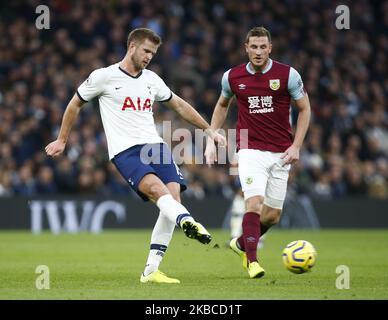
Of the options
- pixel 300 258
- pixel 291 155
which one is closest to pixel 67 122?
pixel 291 155

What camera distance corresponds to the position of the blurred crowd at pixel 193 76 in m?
20.8

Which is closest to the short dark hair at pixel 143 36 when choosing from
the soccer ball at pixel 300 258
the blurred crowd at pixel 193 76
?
the soccer ball at pixel 300 258

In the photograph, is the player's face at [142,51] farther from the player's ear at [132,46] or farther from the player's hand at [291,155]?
the player's hand at [291,155]

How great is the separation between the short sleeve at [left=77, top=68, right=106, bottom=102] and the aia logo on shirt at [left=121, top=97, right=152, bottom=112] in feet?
0.95

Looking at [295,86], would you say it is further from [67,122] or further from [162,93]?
[67,122]

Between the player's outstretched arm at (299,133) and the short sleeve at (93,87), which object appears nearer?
the short sleeve at (93,87)

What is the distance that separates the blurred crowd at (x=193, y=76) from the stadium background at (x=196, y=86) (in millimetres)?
34

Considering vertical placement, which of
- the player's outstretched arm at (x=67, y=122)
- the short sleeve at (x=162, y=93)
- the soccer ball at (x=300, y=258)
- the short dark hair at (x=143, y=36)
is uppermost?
the short dark hair at (x=143, y=36)

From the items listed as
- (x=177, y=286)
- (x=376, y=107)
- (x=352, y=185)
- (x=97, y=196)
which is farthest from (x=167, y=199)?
(x=376, y=107)

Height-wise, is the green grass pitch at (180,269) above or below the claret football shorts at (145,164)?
below

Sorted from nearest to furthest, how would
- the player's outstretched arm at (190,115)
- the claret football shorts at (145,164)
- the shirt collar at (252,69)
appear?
the claret football shorts at (145,164) < the player's outstretched arm at (190,115) < the shirt collar at (252,69)

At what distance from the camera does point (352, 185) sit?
76.4 ft

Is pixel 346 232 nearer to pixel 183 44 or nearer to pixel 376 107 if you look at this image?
pixel 376 107

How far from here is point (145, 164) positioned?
30.1ft
